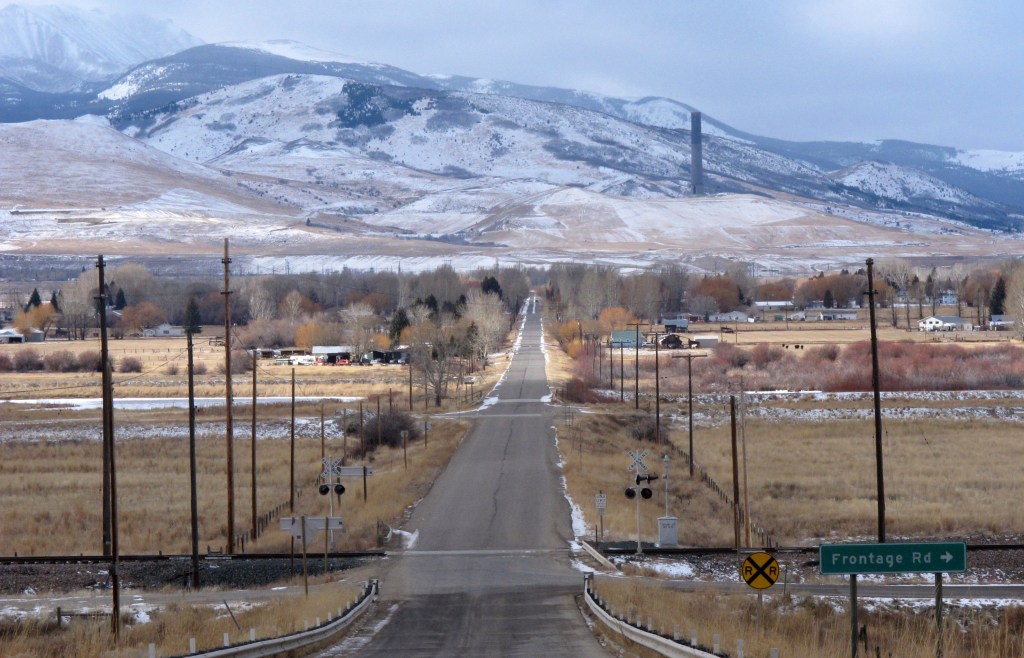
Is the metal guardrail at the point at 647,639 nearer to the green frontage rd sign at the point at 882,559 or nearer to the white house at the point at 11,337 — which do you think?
the green frontage rd sign at the point at 882,559

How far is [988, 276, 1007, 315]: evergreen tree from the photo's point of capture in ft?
431

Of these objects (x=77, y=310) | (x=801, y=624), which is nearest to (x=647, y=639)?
(x=801, y=624)

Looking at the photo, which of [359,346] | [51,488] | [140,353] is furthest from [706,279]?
[51,488]

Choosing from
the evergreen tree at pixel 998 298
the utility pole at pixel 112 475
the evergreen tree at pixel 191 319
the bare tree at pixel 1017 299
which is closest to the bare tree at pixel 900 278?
the evergreen tree at pixel 998 298

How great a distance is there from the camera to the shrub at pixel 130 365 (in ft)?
314

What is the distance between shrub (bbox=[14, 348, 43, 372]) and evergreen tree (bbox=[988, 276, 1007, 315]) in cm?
9315

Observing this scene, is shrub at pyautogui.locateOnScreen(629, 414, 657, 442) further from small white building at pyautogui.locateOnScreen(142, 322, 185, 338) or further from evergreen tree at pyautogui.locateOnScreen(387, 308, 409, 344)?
small white building at pyautogui.locateOnScreen(142, 322, 185, 338)

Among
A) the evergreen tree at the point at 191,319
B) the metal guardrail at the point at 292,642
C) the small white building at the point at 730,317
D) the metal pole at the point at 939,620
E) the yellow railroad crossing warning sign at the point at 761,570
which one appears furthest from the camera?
the small white building at the point at 730,317

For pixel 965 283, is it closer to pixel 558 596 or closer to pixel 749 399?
A: pixel 749 399

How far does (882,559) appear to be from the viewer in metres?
15.8

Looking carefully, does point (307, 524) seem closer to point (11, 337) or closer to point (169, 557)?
point (169, 557)

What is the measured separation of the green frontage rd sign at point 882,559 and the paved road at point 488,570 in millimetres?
3994

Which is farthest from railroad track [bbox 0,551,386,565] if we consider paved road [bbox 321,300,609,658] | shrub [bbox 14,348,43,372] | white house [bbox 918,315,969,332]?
white house [bbox 918,315,969,332]

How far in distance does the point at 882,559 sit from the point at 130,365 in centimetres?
8802
